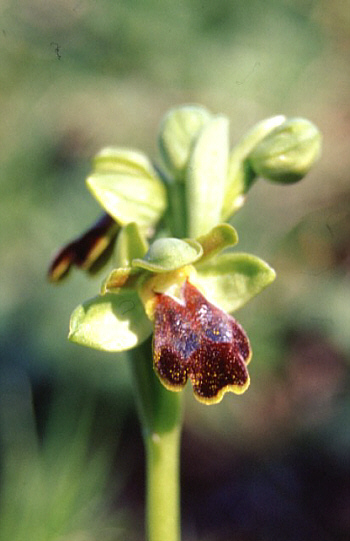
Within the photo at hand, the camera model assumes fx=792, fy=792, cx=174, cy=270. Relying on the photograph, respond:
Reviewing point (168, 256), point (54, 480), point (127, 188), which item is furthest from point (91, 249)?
point (54, 480)

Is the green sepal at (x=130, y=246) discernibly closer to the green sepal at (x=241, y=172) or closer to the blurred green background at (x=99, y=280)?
the green sepal at (x=241, y=172)

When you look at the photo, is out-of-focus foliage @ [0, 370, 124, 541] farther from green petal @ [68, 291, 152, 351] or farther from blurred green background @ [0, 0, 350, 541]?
green petal @ [68, 291, 152, 351]

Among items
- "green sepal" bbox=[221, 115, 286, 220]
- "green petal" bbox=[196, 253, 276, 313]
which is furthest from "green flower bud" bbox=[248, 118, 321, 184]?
"green petal" bbox=[196, 253, 276, 313]

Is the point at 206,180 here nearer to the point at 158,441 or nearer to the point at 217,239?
the point at 217,239

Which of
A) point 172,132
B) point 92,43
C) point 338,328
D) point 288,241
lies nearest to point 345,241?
point 288,241

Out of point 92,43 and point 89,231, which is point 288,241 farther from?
point 89,231

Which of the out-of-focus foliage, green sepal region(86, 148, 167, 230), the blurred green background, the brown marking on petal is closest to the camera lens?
green sepal region(86, 148, 167, 230)
